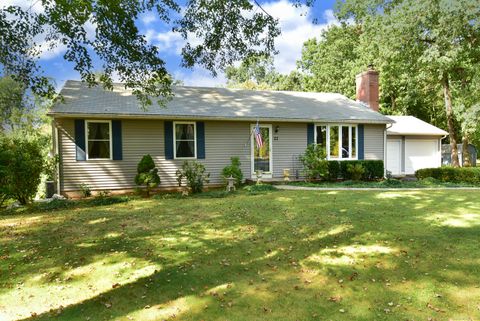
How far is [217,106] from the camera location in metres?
14.6

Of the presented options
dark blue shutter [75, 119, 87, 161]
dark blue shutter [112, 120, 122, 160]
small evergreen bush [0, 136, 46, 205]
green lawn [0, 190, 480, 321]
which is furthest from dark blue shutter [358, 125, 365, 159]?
small evergreen bush [0, 136, 46, 205]

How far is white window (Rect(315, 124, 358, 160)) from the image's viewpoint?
15320 millimetres

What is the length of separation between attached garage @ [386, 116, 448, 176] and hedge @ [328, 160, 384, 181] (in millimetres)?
3857

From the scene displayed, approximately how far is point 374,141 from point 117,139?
11.2 meters

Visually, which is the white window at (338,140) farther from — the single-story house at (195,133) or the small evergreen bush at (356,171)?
the small evergreen bush at (356,171)

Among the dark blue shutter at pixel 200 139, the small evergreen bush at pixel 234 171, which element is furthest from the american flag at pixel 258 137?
the dark blue shutter at pixel 200 139

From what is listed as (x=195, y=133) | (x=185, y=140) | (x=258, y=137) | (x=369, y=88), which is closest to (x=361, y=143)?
(x=369, y=88)

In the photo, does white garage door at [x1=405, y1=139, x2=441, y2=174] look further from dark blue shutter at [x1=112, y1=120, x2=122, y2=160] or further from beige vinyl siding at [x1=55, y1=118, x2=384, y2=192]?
dark blue shutter at [x1=112, y1=120, x2=122, y2=160]

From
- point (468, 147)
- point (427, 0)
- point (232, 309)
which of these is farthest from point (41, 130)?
point (468, 147)

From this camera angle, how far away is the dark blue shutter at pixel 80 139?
39.0ft

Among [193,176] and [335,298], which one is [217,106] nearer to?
[193,176]

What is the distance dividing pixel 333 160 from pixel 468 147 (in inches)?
706

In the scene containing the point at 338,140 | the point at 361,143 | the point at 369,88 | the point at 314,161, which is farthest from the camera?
the point at 369,88

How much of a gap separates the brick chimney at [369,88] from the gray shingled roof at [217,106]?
3.31 feet
